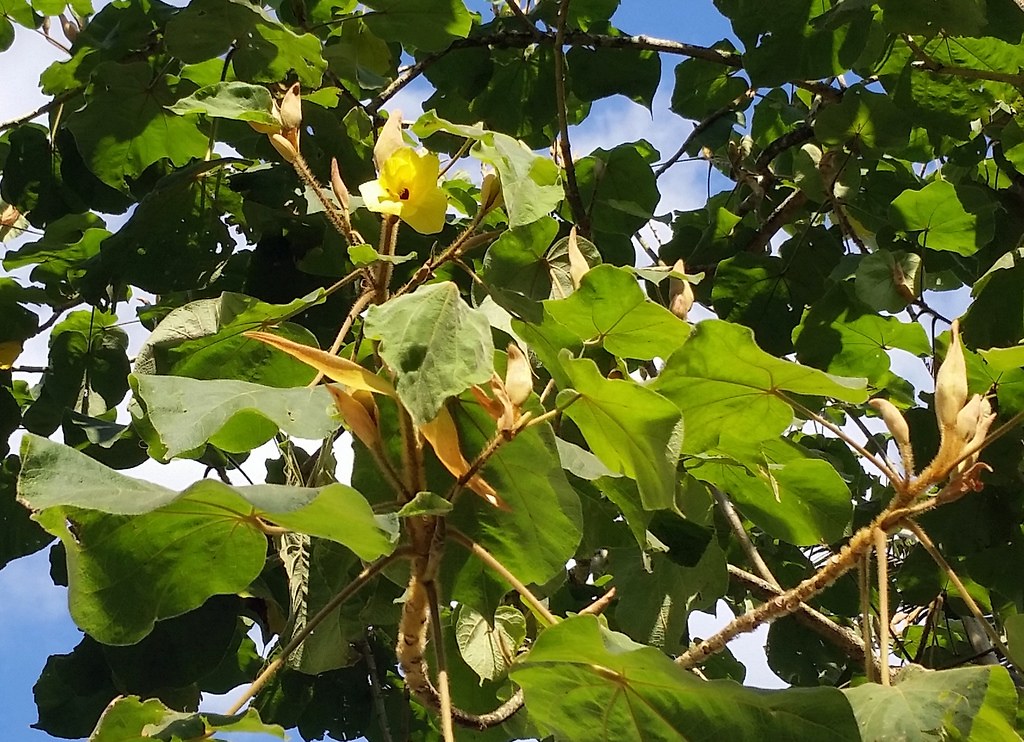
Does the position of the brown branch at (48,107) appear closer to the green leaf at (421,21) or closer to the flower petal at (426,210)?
the green leaf at (421,21)

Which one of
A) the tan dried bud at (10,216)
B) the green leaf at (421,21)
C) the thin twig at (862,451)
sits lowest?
the thin twig at (862,451)

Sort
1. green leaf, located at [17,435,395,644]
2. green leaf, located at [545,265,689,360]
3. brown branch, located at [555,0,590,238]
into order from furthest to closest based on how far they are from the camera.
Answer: brown branch, located at [555,0,590,238], green leaf, located at [545,265,689,360], green leaf, located at [17,435,395,644]

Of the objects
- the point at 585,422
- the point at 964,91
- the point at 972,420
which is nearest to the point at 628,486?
the point at 585,422

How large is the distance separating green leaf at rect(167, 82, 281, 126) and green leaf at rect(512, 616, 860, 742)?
0.51 metres

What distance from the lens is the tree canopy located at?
634 millimetres

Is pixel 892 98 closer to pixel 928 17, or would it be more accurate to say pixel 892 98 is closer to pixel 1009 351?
pixel 928 17

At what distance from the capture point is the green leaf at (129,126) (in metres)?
1.41

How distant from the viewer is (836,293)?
54.4 inches

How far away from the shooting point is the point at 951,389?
64cm

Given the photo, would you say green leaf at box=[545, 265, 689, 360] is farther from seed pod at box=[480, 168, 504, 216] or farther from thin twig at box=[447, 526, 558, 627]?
thin twig at box=[447, 526, 558, 627]

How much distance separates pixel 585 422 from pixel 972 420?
0.84 ft

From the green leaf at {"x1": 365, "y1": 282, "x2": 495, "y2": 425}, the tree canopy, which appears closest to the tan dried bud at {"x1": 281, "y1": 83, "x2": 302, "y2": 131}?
the tree canopy

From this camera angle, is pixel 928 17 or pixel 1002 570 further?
pixel 1002 570

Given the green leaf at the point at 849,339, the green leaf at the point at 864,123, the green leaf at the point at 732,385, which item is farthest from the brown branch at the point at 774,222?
the green leaf at the point at 732,385
